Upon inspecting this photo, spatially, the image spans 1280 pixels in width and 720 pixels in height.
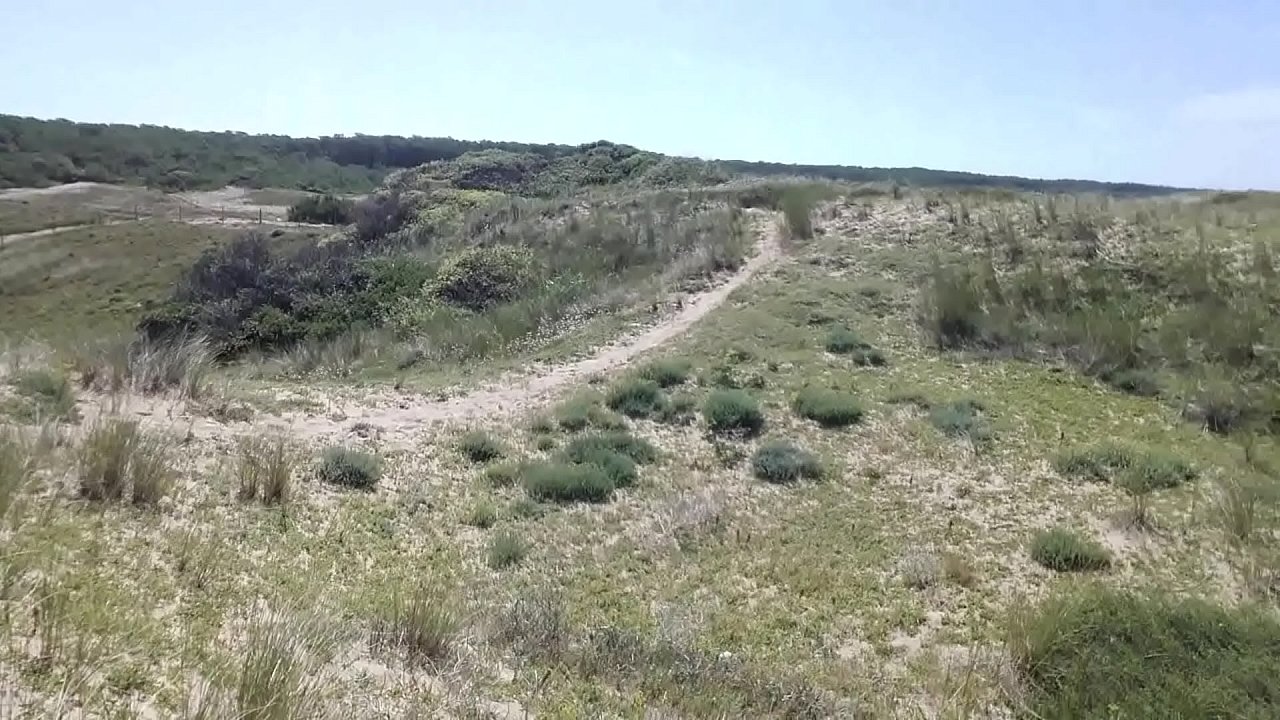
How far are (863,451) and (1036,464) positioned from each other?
1.96 m

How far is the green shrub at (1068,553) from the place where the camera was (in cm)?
759

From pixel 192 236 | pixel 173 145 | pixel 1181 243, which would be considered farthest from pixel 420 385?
pixel 173 145

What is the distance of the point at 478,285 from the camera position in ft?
68.8

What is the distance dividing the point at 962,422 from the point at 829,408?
1683 millimetres

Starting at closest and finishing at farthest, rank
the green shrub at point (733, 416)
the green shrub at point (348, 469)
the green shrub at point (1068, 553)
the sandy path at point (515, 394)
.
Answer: the green shrub at point (1068, 553), the green shrub at point (348, 469), the sandy path at point (515, 394), the green shrub at point (733, 416)

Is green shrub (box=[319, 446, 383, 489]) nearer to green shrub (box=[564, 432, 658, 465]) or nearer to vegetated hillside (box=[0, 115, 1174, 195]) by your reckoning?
green shrub (box=[564, 432, 658, 465])

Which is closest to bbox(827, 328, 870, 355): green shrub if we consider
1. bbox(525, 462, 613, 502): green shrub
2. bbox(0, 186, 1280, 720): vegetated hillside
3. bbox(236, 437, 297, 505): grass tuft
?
bbox(0, 186, 1280, 720): vegetated hillside

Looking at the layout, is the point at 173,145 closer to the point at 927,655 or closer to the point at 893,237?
the point at 893,237

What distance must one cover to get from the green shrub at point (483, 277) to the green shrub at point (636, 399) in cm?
853

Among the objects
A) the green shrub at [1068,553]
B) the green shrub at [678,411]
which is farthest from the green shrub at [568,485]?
the green shrub at [1068,553]

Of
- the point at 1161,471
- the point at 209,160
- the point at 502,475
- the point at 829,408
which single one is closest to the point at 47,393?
the point at 502,475

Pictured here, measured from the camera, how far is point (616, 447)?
1033 cm

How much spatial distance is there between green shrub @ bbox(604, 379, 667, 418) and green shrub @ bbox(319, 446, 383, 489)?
12.7ft

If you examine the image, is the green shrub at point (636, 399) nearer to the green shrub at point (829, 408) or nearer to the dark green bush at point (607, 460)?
the dark green bush at point (607, 460)
